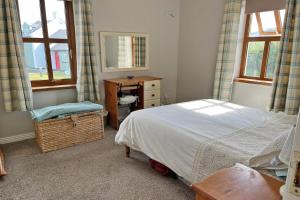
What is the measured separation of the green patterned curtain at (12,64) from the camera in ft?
8.00

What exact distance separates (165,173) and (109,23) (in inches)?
99.3

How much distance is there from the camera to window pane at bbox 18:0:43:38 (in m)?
2.76

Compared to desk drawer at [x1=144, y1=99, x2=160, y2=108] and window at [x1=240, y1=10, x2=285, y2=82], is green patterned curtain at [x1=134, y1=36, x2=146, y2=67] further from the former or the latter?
window at [x1=240, y1=10, x2=285, y2=82]

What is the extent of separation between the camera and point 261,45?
3152 mm

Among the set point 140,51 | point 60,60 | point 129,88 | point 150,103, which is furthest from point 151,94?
point 60,60

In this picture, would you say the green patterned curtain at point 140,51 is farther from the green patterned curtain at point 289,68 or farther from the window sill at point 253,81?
the green patterned curtain at point 289,68

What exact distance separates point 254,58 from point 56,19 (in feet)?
10.3

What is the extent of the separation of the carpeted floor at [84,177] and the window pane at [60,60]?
3.84 ft

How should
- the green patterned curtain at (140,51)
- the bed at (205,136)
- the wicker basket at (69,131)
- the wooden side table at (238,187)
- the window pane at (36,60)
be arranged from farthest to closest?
1. the green patterned curtain at (140,51)
2. the window pane at (36,60)
3. the wicker basket at (69,131)
4. the bed at (205,136)
5. the wooden side table at (238,187)

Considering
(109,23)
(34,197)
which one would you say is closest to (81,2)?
(109,23)

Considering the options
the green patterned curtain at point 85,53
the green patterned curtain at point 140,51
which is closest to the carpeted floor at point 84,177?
the green patterned curtain at point 85,53

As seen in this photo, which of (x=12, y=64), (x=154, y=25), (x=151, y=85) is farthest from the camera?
(x=154, y=25)

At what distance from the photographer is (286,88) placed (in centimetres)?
272

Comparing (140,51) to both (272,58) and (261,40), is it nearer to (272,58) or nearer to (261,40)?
(261,40)
